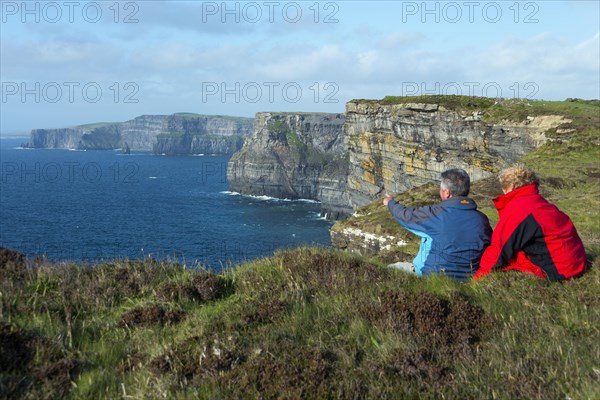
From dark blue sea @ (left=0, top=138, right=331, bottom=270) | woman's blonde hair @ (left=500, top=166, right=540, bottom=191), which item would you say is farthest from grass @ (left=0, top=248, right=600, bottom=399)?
dark blue sea @ (left=0, top=138, right=331, bottom=270)

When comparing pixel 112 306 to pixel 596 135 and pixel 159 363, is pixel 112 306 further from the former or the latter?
pixel 596 135

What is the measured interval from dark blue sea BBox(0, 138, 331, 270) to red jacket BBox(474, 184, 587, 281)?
35.4 m

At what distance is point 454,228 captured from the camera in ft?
27.2

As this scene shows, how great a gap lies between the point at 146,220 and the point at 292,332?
98.2m

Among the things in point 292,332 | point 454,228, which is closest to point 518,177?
point 454,228

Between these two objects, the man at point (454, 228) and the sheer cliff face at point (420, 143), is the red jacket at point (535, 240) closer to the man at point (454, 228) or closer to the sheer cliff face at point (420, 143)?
the man at point (454, 228)

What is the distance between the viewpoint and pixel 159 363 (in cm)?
489

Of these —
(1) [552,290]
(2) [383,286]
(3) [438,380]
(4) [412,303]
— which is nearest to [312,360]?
(3) [438,380]

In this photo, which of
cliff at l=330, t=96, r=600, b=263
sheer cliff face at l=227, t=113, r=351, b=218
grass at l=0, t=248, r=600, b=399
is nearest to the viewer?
grass at l=0, t=248, r=600, b=399

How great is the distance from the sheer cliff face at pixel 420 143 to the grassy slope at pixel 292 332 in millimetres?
43672

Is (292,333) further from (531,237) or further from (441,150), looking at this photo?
(441,150)

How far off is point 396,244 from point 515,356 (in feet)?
70.1

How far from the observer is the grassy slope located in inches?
174

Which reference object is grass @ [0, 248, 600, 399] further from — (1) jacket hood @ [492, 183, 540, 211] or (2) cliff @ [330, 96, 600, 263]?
(2) cliff @ [330, 96, 600, 263]
